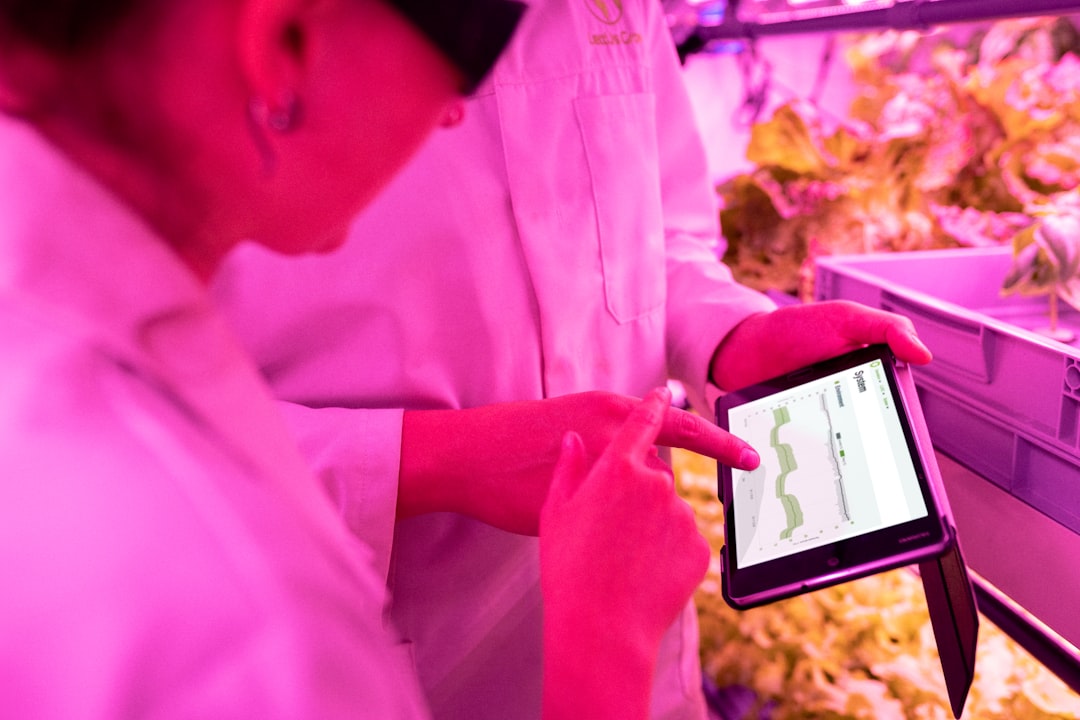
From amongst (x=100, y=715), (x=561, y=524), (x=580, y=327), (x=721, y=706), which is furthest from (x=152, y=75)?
(x=721, y=706)

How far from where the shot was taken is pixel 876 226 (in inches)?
60.5

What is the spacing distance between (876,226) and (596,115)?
0.84 m

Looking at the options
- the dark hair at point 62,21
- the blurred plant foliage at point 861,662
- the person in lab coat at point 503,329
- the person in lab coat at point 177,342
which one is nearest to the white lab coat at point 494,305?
the person in lab coat at point 503,329

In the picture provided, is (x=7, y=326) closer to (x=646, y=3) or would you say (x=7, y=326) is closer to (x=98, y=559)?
(x=98, y=559)

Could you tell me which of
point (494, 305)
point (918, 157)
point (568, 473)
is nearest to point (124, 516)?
point (568, 473)

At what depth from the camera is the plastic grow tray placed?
0.80 metres

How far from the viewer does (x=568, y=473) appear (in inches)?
25.1

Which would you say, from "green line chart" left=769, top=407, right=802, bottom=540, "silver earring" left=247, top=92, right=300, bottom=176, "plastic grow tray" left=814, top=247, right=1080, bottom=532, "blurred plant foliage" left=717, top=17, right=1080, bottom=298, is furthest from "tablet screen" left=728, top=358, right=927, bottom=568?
"silver earring" left=247, top=92, right=300, bottom=176

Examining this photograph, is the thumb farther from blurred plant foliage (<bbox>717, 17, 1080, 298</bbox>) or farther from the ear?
blurred plant foliage (<bbox>717, 17, 1080, 298</bbox>)

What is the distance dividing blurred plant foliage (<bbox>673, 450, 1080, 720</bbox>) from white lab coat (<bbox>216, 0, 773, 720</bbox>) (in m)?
0.17

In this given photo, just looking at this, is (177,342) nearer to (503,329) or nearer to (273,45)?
Answer: (273,45)

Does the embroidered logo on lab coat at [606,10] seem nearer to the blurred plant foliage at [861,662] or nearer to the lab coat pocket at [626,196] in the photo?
the lab coat pocket at [626,196]

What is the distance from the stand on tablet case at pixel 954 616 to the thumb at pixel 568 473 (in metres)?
0.33

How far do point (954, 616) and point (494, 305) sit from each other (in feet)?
1.87
